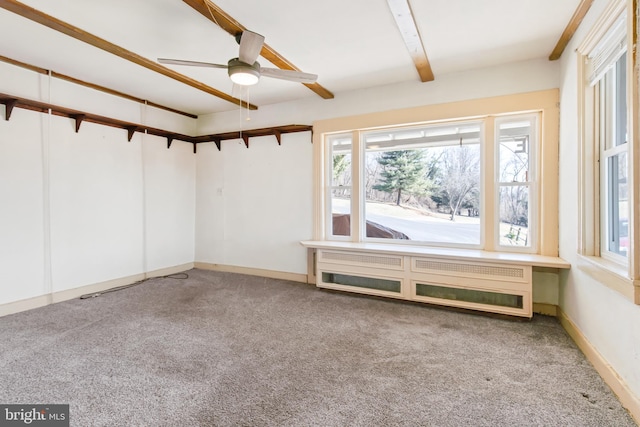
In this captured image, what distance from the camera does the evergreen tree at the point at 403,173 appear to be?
3980 mm

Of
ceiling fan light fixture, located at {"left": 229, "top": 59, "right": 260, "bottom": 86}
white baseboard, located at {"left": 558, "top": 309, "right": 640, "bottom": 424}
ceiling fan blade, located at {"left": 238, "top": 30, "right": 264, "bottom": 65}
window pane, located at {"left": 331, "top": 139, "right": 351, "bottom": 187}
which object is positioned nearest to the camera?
white baseboard, located at {"left": 558, "top": 309, "right": 640, "bottom": 424}

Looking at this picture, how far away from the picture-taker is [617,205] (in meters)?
2.21

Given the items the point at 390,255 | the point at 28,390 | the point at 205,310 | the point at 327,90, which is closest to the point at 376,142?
the point at 327,90

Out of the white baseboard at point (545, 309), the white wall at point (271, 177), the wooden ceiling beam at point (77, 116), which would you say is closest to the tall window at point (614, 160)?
the white baseboard at point (545, 309)

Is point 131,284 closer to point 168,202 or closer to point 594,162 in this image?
point 168,202

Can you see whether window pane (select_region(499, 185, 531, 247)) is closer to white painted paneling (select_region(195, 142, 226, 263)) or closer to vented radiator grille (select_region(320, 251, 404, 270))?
vented radiator grille (select_region(320, 251, 404, 270))

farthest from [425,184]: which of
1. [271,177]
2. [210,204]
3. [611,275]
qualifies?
[210,204]

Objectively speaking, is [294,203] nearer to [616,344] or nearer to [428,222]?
[428,222]

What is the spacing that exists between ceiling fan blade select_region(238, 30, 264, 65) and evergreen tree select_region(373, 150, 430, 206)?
2.35 m

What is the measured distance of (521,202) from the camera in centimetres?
341

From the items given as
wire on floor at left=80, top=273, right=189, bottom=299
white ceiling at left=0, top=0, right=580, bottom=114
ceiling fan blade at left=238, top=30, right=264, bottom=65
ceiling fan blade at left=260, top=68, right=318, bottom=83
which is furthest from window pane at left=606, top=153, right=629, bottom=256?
wire on floor at left=80, top=273, right=189, bottom=299

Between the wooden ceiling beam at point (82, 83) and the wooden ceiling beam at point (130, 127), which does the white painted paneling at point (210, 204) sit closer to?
the wooden ceiling beam at point (130, 127)

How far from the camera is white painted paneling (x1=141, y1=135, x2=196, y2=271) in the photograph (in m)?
4.76

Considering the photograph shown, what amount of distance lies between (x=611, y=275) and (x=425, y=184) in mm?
2229
